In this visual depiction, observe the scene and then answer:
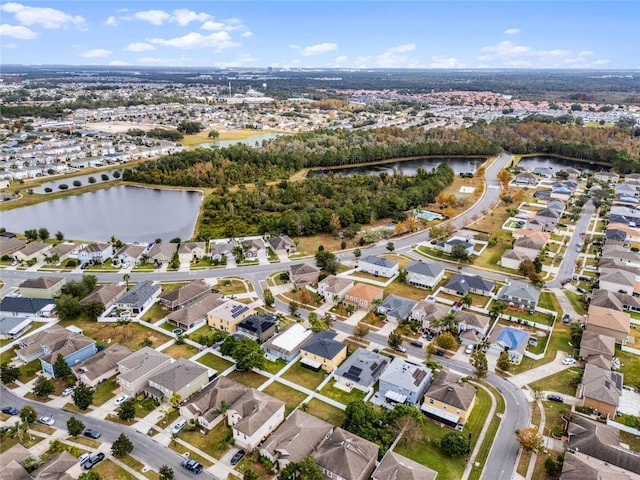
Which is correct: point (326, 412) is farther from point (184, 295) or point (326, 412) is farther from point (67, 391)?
point (184, 295)

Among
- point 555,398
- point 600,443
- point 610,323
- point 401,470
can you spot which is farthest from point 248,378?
point 610,323

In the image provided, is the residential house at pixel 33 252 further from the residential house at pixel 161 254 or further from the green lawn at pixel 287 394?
the green lawn at pixel 287 394

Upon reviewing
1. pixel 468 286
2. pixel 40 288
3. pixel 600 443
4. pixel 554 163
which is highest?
pixel 554 163

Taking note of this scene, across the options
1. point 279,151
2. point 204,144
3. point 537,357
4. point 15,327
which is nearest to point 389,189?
point 279,151

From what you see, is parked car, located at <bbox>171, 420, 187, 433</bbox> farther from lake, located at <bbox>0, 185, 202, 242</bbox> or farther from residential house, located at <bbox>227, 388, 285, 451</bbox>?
lake, located at <bbox>0, 185, 202, 242</bbox>

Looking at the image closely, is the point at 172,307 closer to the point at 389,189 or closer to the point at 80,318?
the point at 80,318

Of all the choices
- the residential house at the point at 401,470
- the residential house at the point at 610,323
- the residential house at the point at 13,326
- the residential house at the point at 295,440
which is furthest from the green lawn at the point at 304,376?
the residential house at the point at 13,326

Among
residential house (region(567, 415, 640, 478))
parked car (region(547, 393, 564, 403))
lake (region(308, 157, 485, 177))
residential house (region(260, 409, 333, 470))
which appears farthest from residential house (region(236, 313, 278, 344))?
lake (region(308, 157, 485, 177))
